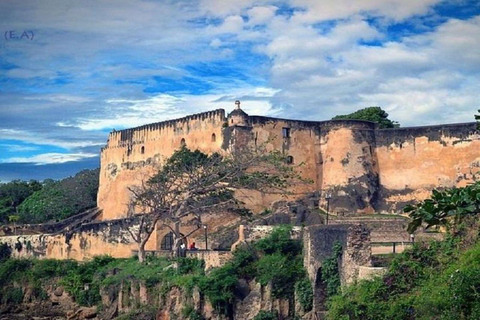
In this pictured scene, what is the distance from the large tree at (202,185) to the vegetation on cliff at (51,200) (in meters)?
14.9

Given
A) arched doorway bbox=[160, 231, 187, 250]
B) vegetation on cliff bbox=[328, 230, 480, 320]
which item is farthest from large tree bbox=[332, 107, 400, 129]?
vegetation on cliff bbox=[328, 230, 480, 320]

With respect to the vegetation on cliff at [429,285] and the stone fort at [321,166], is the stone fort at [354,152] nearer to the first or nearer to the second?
the stone fort at [321,166]

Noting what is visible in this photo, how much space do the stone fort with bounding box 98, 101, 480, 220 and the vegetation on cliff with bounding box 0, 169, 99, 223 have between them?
38.7ft

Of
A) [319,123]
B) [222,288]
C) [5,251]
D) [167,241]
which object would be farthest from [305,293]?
[5,251]

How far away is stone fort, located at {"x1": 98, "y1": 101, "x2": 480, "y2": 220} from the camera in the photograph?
34875 millimetres

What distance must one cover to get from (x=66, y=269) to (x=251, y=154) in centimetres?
891

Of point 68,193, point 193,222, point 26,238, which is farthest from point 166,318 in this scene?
point 68,193

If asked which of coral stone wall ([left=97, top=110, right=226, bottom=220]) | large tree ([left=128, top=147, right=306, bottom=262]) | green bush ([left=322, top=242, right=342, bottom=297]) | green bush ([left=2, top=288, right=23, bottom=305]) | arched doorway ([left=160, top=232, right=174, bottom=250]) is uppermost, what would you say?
coral stone wall ([left=97, top=110, right=226, bottom=220])

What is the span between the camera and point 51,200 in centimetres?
4891

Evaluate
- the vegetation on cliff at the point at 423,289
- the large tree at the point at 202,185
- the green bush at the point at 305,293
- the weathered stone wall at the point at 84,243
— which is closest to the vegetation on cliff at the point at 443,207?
the vegetation on cliff at the point at 423,289

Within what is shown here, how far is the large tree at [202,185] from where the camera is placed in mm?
29156

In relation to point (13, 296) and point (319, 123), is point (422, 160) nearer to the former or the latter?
point (319, 123)

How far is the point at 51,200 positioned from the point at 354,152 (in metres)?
20.8

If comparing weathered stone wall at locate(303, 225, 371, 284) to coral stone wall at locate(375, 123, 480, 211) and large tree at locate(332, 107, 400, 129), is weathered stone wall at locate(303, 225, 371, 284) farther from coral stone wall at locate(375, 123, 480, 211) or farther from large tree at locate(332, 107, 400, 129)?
large tree at locate(332, 107, 400, 129)
